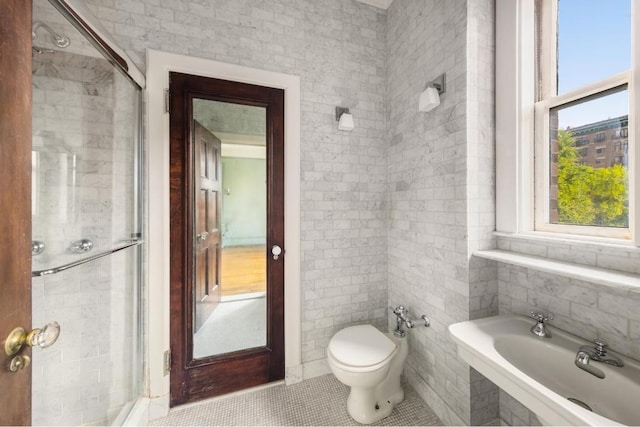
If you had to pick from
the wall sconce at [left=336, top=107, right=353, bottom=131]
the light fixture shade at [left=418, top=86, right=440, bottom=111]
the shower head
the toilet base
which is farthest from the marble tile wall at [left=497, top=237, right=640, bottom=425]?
the shower head

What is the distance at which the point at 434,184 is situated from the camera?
5.40 feet

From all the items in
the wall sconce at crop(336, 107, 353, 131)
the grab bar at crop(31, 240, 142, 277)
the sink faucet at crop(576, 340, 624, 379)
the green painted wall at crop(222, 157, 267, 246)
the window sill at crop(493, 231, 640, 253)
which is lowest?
the sink faucet at crop(576, 340, 624, 379)

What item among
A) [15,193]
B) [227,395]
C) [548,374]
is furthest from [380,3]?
[227,395]

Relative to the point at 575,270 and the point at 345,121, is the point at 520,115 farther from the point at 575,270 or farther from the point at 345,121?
the point at 345,121

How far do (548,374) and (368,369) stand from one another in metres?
0.81

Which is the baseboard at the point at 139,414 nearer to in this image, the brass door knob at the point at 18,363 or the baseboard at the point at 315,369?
the baseboard at the point at 315,369

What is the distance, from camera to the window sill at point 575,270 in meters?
0.87

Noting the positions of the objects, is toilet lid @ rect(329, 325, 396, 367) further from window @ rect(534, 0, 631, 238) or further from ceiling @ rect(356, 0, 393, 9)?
ceiling @ rect(356, 0, 393, 9)

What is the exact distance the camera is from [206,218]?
1.77 m

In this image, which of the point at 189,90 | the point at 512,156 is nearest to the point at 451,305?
the point at 512,156

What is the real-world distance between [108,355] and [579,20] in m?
3.01

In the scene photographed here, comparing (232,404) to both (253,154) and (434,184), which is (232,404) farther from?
(434,184)

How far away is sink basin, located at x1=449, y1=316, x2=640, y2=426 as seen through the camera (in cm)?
82

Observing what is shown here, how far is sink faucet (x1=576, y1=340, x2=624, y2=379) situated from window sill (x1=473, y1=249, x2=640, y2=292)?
0.91ft
